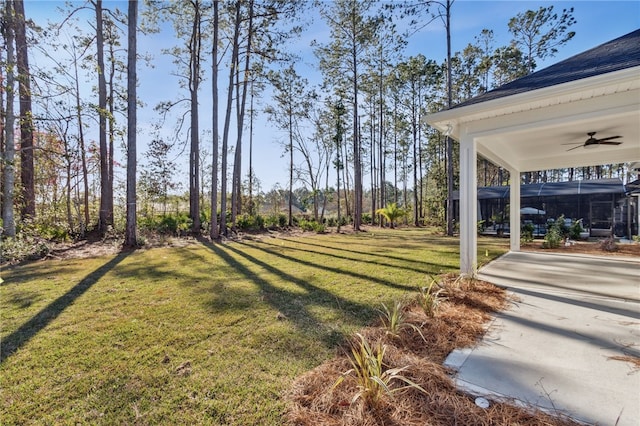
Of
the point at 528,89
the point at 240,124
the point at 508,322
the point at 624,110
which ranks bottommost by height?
the point at 508,322

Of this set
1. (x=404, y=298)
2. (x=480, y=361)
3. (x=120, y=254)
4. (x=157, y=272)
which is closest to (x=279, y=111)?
(x=120, y=254)

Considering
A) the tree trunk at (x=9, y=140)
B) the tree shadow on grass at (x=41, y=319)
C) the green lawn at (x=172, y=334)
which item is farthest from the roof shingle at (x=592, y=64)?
the tree trunk at (x=9, y=140)

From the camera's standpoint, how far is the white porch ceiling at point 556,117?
3.33 m

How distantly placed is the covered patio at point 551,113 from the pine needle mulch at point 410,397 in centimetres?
249

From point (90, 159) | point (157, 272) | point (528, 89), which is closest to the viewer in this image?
point (528, 89)

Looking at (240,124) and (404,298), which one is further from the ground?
(240,124)

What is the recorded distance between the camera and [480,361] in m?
2.13

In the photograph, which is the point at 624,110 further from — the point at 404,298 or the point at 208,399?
the point at 208,399

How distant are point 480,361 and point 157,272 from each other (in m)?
4.98

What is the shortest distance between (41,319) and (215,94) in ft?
28.2

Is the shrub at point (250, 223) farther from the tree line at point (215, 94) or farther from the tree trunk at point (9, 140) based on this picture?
the tree trunk at point (9, 140)

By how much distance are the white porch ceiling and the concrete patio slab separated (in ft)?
7.57

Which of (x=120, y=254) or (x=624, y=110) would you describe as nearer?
(x=624, y=110)

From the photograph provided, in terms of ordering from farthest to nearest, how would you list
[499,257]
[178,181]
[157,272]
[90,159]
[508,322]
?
1. [178,181]
2. [90,159]
3. [499,257]
4. [157,272]
5. [508,322]
